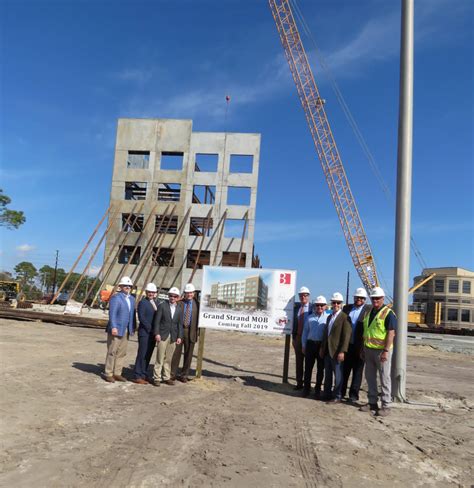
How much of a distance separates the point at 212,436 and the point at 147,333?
132 inches

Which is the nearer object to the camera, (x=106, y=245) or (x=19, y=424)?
(x=19, y=424)

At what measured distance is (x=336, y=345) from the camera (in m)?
7.59

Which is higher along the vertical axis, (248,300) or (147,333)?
(248,300)

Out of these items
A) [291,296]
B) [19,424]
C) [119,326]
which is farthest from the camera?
[291,296]

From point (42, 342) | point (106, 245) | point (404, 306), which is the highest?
point (106, 245)

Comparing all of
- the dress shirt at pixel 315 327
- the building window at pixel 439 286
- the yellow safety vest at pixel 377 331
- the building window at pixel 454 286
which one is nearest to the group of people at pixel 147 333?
the dress shirt at pixel 315 327

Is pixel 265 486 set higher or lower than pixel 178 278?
lower

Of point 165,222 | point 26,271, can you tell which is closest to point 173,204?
point 165,222

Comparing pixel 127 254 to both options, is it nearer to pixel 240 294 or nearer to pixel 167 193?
pixel 167 193

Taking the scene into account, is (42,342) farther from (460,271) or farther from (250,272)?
(460,271)

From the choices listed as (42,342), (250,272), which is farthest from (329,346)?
(42,342)

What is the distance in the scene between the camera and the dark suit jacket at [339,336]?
24.8 ft

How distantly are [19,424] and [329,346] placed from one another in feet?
15.8

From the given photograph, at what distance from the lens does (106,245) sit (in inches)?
1441
